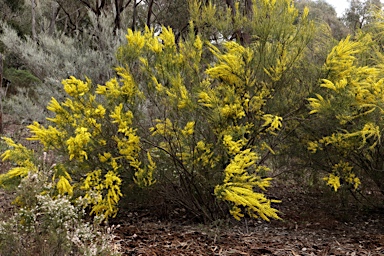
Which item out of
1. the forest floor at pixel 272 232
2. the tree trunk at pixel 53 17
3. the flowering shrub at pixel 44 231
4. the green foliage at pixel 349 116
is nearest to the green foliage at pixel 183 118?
the forest floor at pixel 272 232

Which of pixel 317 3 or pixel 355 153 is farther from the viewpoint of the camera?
pixel 317 3

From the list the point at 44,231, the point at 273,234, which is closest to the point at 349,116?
the point at 273,234

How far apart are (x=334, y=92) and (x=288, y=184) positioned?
3153 millimetres

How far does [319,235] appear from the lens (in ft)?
15.3

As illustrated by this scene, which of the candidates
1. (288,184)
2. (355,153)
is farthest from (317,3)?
(355,153)

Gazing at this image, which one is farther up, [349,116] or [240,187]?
[349,116]

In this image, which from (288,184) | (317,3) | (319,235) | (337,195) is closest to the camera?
(319,235)

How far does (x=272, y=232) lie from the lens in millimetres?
4703

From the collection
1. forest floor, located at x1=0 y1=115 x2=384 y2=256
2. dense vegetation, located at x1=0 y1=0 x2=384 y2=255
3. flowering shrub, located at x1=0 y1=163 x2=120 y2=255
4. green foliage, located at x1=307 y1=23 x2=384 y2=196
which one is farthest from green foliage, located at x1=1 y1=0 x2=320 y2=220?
flowering shrub, located at x1=0 y1=163 x2=120 y2=255

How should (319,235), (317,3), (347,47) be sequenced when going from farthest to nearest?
(317,3), (319,235), (347,47)

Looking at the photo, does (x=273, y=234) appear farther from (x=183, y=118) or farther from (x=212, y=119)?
(x=183, y=118)

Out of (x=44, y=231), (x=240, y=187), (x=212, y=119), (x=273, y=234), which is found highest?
(x=212, y=119)

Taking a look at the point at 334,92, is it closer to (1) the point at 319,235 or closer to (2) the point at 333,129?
(2) the point at 333,129

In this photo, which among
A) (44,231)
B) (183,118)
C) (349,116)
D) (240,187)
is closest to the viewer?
(44,231)
